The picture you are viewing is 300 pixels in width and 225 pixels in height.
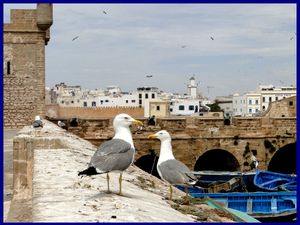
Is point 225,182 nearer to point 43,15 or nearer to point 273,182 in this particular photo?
point 273,182

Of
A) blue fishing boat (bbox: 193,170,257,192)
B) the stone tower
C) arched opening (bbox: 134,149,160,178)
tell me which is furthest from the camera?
the stone tower

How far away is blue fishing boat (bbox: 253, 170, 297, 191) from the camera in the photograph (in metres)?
18.2

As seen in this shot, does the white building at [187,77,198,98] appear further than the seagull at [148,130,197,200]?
Yes

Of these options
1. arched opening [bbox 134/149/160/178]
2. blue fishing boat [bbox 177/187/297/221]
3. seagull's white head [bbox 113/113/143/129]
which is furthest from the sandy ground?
arched opening [bbox 134/149/160/178]

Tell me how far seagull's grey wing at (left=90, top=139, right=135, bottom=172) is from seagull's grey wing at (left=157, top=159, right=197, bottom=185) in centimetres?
76

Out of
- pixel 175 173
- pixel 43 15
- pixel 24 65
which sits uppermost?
pixel 43 15

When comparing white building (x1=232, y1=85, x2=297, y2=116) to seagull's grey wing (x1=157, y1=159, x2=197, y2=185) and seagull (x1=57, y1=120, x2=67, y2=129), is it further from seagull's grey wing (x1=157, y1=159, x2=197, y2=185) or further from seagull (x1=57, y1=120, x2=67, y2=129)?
seagull's grey wing (x1=157, y1=159, x2=197, y2=185)

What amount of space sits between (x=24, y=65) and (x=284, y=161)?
12.0 metres

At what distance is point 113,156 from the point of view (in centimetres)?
522

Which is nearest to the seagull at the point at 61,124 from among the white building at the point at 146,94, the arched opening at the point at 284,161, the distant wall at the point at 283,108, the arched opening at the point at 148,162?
the arched opening at the point at 148,162

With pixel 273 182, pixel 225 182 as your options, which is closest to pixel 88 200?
pixel 225 182

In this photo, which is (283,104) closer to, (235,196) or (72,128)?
(72,128)

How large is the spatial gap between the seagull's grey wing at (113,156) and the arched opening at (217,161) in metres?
20.1

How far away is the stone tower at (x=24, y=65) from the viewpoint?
26953 mm
